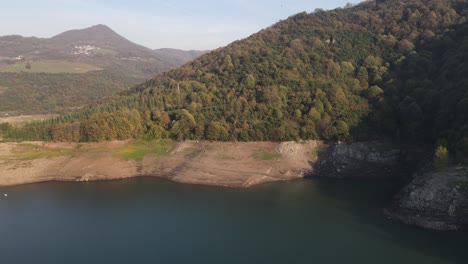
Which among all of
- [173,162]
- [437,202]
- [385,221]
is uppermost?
Answer: [437,202]

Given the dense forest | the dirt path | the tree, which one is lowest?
the dirt path

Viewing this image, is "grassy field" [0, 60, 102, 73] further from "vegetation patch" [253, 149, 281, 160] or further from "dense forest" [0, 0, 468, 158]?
"vegetation patch" [253, 149, 281, 160]

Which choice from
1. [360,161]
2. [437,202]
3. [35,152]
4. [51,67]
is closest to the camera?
[437,202]

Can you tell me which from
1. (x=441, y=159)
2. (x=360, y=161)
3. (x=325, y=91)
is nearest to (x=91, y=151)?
(x=325, y=91)

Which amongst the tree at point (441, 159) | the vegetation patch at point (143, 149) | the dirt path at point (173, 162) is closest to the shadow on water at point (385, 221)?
the dirt path at point (173, 162)

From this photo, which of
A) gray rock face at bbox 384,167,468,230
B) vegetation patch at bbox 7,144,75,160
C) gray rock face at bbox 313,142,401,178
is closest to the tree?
gray rock face at bbox 384,167,468,230

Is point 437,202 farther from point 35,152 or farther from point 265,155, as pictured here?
point 35,152

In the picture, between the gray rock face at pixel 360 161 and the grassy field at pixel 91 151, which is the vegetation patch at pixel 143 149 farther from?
the gray rock face at pixel 360 161
